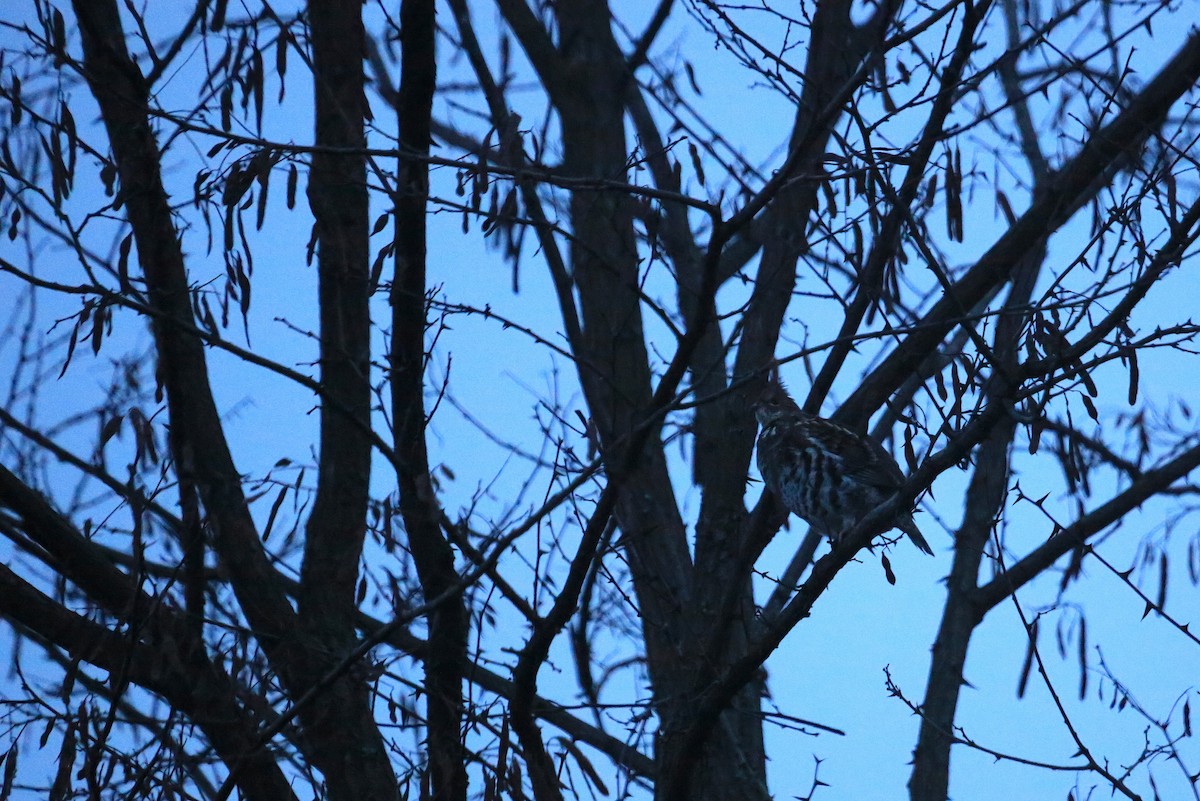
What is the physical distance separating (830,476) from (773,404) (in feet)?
5.91

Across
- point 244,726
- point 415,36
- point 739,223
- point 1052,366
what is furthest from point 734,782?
point 415,36

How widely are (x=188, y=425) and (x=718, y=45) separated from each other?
8.06 feet

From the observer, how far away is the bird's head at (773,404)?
8.43m

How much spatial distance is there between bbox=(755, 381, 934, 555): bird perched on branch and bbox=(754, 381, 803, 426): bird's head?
0.98 metres

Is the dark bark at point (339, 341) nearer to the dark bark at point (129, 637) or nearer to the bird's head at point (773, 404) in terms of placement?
the dark bark at point (129, 637)

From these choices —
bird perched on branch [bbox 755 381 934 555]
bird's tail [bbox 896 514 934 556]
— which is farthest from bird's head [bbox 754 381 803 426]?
bird's tail [bbox 896 514 934 556]

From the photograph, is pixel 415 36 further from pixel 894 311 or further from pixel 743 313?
pixel 894 311

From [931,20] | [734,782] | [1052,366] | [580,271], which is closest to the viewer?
[1052,366]

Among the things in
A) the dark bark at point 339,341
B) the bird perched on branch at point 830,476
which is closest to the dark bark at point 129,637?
the dark bark at point 339,341

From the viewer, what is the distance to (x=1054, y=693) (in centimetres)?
418

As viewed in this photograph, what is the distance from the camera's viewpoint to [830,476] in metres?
7.07

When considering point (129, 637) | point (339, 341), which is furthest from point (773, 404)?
point (129, 637)

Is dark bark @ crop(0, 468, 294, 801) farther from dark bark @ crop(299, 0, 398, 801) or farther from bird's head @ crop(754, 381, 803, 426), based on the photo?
bird's head @ crop(754, 381, 803, 426)

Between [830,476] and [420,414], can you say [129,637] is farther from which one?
[830,476]
